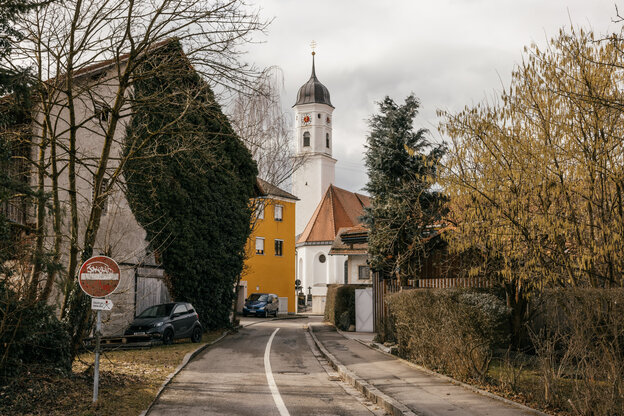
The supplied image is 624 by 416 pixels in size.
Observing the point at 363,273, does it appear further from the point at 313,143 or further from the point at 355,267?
the point at 313,143

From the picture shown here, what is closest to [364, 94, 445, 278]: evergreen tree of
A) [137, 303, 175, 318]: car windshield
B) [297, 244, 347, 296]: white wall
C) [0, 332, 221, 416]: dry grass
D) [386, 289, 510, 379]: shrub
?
Answer: [386, 289, 510, 379]: shrub

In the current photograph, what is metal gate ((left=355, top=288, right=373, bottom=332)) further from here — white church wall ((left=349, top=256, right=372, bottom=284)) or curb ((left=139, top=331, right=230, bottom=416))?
white church wall ((left=349, top=256, right=372, bottom=284))

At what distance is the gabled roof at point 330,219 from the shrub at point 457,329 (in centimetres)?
5372

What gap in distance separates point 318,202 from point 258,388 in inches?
2716

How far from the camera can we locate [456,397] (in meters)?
10.1

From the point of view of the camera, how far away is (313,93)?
84125mm

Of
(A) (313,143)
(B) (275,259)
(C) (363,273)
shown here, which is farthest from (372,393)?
(A) (313,143)

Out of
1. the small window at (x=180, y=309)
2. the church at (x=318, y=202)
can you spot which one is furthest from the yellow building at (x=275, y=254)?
the small window at (x=180, y=309)

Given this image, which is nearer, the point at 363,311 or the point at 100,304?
the point at 100,304

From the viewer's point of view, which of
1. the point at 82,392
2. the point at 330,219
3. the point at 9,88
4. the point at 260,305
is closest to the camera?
the point at 9,88

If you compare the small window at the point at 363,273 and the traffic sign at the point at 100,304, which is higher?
the small window at the point at 363,273

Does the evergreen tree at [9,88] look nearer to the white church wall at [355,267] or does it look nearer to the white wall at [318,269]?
the white church wall at [355,267]

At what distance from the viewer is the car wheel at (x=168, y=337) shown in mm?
20719

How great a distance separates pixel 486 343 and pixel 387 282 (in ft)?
41.2
